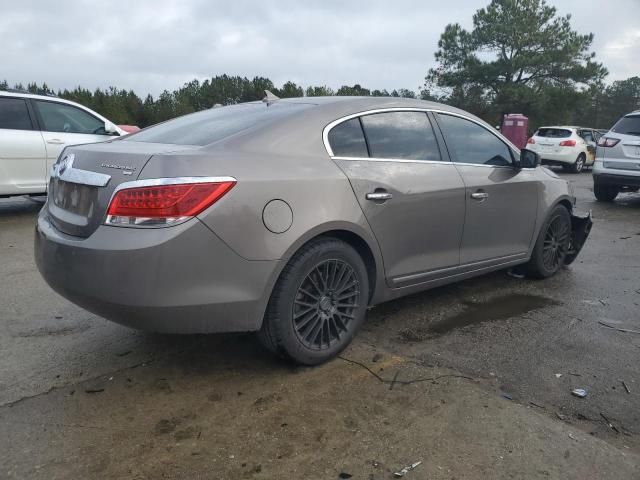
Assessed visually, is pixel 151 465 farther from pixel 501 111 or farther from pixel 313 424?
pixel 501 111

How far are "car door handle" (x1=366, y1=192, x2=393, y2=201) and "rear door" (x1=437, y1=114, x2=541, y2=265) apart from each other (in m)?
0.87

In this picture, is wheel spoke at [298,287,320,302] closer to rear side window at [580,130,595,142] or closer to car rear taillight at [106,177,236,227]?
car rear taillight at [106,177,236,227]

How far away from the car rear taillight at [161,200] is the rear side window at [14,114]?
5.96 m

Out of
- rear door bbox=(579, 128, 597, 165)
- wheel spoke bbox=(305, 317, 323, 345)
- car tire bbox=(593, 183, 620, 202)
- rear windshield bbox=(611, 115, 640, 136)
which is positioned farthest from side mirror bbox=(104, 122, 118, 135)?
rear door bbox=(579, 128, 597, 165)

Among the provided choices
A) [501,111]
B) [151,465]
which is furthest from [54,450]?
[501,111]

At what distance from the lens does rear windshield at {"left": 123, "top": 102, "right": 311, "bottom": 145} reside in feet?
11.0

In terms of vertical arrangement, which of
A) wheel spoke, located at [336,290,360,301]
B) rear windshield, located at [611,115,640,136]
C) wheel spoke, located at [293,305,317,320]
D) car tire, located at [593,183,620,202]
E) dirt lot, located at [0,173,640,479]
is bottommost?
dirt lot, located at [0,173,640,479]

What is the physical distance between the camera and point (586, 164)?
20016 mm

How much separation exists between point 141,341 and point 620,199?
36.7 feet

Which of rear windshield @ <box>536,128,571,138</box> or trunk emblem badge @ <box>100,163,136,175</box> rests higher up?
rear windshield @ <box>536,128,571,138</box>

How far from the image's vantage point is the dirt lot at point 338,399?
2473mm

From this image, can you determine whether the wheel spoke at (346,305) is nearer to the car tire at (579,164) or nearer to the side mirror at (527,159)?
the side mirror at (527,159)

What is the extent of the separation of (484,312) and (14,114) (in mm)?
6709

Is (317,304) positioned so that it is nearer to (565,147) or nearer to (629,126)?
(629,126)
